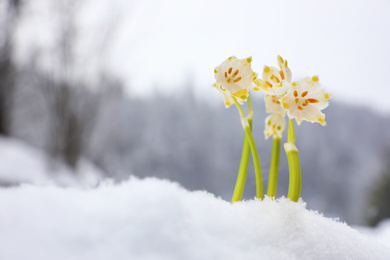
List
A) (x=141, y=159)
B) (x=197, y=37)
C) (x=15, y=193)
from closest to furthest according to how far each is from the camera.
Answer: (x=15, y=193) < (x=197, y=37) < (x=141, y=159)

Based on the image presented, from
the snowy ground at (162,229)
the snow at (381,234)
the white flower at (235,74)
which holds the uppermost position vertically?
the white flower at (235,74)

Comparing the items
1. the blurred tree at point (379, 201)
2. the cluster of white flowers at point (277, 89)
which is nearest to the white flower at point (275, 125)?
the cluster of white flowers at point (277, 89)

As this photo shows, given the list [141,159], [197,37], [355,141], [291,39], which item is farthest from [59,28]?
[355,141]

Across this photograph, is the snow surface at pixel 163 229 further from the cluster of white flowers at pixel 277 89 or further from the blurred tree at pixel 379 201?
the blurred tree at pixel 379 201

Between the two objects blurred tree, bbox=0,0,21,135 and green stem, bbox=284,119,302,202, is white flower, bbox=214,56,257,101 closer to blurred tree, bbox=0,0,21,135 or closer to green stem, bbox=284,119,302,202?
green stem, bbox=284,119,302,202

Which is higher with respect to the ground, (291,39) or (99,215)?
(291,39)

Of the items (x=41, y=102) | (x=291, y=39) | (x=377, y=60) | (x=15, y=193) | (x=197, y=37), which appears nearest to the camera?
(x=15, y=193)

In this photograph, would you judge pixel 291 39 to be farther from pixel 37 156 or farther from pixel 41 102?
pixel 41 102
